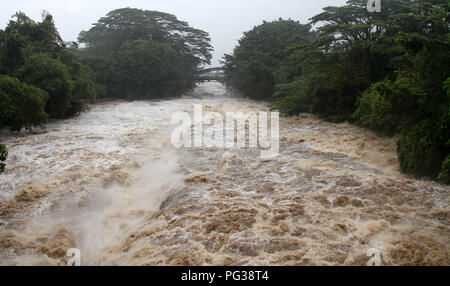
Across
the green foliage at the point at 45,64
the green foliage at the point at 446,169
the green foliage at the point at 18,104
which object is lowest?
the green foliage at the point at 446,169

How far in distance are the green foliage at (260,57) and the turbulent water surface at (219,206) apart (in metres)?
14.2

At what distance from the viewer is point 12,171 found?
8766 millimetres

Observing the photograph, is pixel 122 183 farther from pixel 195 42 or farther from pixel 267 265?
pixel 195 42

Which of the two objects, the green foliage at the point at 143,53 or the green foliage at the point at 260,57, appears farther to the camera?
the green foliage at the point at 143,53

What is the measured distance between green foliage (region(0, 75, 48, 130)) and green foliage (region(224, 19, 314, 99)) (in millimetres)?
14927

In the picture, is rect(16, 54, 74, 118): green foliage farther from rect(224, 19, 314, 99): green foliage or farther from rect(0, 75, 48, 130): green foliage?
rect(224, 19, 314, 99): green foliage

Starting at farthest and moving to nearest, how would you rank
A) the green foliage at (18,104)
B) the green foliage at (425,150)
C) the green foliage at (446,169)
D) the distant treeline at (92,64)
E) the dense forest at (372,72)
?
the distant treeline at (92,64) < the green foliage at (18,104) < the dense forest at (372,72) < the green foliage at (425,150) < the green foliage at (446,169)

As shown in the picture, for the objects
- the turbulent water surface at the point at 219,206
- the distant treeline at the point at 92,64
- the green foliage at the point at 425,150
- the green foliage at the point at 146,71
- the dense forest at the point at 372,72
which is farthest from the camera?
the green foliage at the point at 146,71

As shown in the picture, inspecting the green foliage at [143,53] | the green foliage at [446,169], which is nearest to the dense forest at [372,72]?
the green foliage at [446,169]

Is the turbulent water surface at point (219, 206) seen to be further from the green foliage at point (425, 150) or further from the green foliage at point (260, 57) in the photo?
the green foliage at point (260, 57)

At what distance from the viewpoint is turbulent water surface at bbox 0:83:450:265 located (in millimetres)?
4980

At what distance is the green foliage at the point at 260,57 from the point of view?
964 inches

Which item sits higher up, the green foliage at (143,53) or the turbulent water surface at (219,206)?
the green foliage at (143,53)
